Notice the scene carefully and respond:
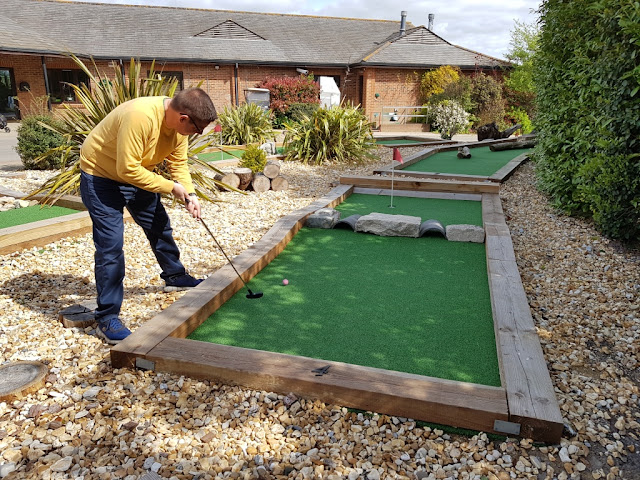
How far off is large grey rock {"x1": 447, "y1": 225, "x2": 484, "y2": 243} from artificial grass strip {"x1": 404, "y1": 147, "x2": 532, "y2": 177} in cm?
421

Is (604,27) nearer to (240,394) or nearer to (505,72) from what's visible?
(240,394)

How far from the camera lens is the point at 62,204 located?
5.99 metres

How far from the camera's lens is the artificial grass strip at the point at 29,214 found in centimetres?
537

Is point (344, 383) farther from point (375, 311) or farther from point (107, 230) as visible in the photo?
point (107, 230)

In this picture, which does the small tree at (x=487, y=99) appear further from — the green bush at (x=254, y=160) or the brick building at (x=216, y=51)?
the green bush at (x=254, y=160)

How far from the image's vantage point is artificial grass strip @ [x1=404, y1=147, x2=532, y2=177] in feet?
31.0

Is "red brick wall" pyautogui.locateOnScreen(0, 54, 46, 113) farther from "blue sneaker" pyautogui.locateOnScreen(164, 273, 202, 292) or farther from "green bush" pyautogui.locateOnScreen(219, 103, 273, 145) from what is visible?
"blue sneaker" pyautogui.locateOnScreen(164, 273, 202, 292)

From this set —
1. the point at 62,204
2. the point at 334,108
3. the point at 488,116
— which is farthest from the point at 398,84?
the point at 62,204

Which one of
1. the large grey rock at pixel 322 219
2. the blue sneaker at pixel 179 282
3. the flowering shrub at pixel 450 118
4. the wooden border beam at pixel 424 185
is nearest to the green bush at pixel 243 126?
the wooden border beam at pixel 424 185

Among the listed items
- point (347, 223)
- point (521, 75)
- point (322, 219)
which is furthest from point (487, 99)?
point (322, 219)

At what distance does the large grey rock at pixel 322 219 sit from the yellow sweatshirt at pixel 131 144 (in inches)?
96.9

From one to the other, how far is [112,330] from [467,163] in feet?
28.8

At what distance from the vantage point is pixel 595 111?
204 inches

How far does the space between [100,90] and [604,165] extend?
18.9ft
